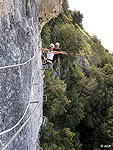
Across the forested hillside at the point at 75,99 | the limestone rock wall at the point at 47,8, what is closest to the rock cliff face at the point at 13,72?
the limestone rock wall at the point at 47,8

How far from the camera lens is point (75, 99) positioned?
20.4m

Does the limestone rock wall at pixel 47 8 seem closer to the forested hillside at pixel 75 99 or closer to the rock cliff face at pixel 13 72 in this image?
the rock cliff face at pixel 13 72

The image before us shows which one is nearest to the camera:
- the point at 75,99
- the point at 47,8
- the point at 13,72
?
the point at 13,72

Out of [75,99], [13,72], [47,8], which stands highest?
[47,8]

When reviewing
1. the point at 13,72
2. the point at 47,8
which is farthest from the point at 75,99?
the point at 13,72

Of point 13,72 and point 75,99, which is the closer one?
point 13,72

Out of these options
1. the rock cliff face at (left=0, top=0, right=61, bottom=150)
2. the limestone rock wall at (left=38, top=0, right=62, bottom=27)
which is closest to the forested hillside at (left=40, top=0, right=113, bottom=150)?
the limestone rock wall at (left=38, top=0, right=62, bottom=27)

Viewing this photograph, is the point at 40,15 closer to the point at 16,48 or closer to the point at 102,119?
the point at 16,48

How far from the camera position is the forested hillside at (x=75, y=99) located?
51.5 ft

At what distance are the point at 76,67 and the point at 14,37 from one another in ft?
71.1

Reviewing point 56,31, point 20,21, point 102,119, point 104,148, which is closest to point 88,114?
point 102,119

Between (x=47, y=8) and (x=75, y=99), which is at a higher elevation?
(x=47, y=8)

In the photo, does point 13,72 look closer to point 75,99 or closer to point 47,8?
point 47,8

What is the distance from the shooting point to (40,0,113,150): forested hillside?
15695mm
